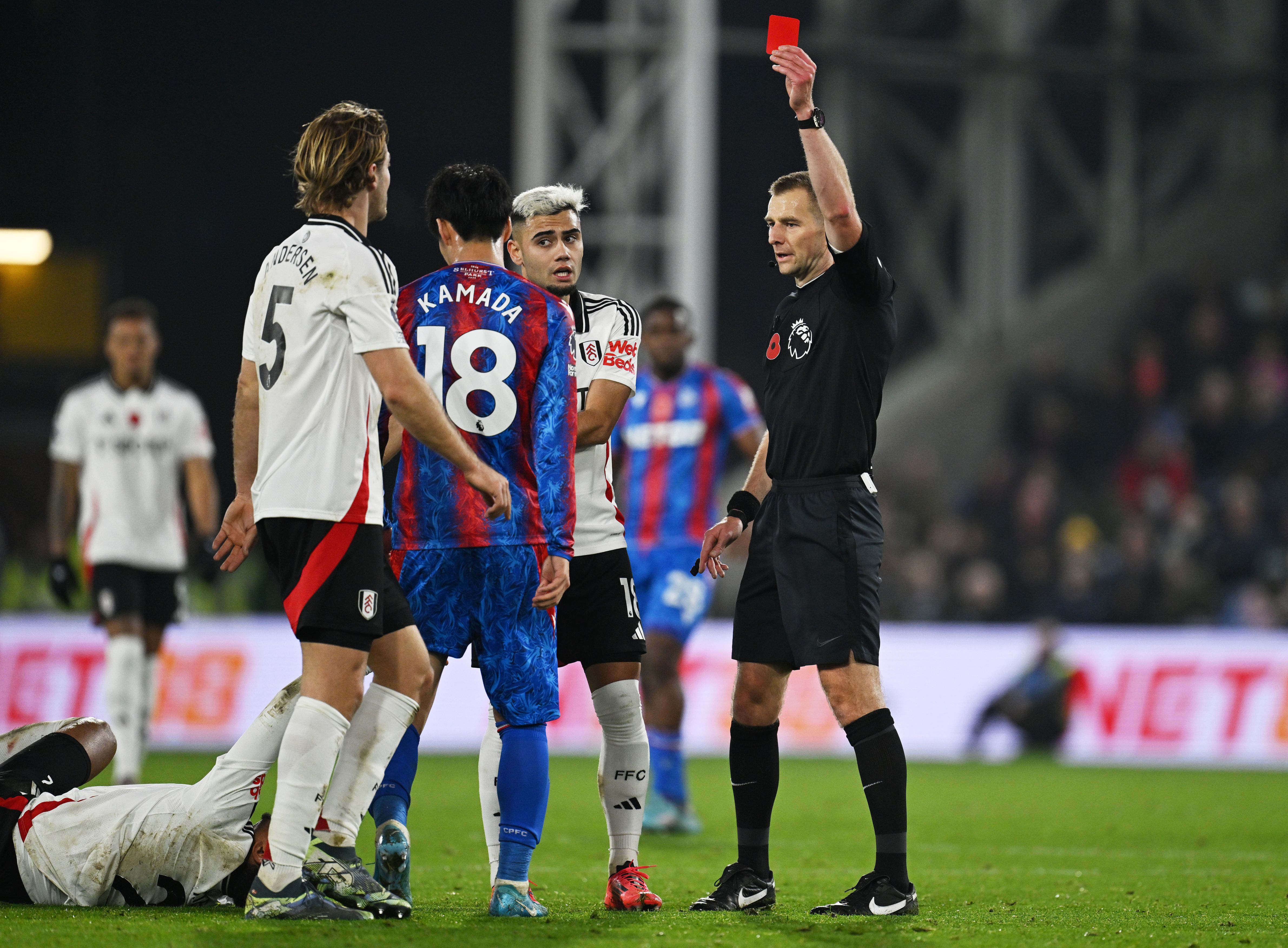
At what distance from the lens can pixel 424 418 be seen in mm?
4117

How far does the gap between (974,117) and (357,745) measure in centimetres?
1652

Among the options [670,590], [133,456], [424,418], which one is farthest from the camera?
[133,456]

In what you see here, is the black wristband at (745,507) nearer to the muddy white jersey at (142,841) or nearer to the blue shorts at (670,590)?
the muddy white jersey at (142,841)

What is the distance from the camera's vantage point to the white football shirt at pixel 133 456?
328 inches

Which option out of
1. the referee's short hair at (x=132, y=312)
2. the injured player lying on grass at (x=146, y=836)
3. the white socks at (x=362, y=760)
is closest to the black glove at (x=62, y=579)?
the referee's short hair at (x=132, y=312)

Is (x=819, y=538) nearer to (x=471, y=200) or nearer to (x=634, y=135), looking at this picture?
(x=471, y=200)

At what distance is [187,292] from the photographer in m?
20.2

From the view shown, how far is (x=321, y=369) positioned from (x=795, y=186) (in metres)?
1.63

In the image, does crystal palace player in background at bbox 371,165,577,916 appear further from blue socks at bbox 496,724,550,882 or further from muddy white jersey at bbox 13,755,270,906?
muddy white jersey at bbox 13,755,270,906

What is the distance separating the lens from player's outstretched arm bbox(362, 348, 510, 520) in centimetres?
412

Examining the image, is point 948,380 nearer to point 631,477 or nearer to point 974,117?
point 974,117

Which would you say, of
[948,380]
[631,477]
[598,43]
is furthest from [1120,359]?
[631,477]

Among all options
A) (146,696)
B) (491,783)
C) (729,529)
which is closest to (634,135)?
(146,696)

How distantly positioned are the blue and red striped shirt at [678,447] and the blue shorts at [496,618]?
3.71 m
